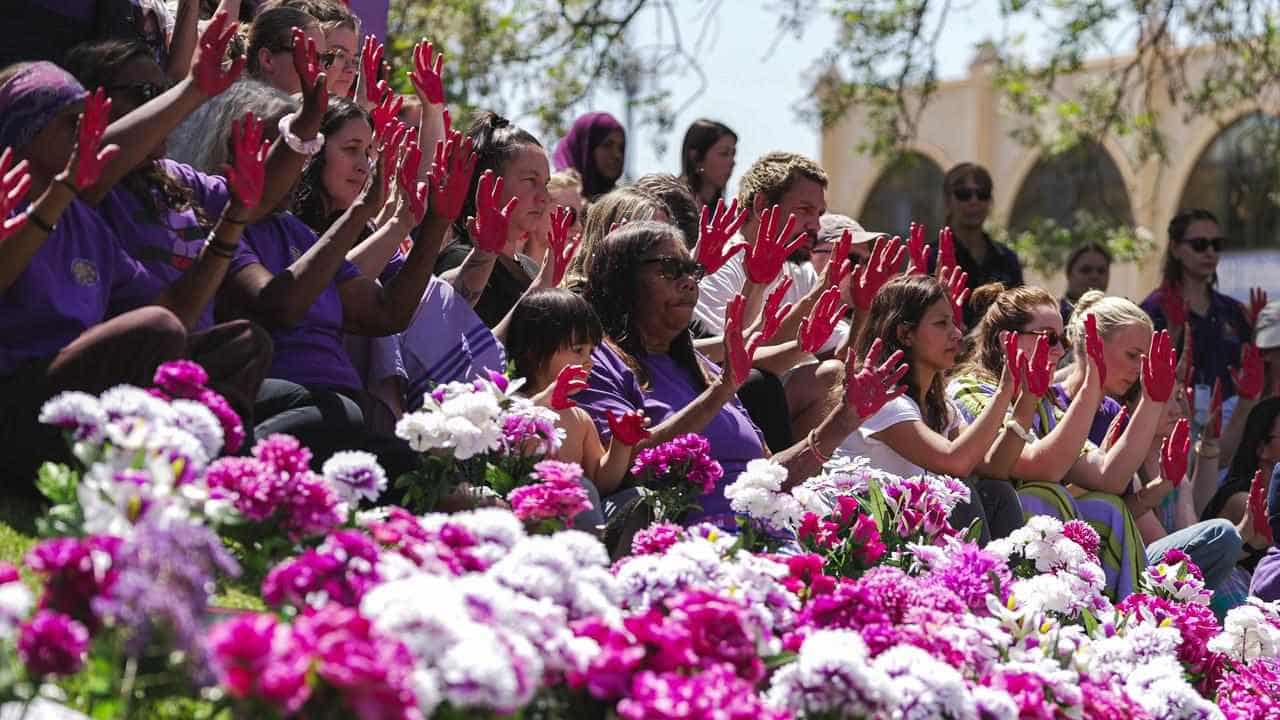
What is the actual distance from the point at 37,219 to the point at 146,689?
1.35m

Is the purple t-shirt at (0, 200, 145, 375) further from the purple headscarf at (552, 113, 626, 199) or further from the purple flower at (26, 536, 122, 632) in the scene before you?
the purple headscarf at (552, 113, 626, 199)

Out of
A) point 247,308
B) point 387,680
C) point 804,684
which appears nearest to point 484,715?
point 387,680

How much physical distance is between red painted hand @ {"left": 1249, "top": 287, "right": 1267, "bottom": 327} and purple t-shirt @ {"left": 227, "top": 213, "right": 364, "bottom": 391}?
19.5 feet

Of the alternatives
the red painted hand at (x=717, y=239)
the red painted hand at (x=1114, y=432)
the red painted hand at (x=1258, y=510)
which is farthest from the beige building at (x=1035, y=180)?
the red painted hand at (x=717, y=239)

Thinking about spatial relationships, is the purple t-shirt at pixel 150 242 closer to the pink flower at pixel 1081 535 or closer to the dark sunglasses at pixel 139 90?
the dark sunglasses at pixel 139 90

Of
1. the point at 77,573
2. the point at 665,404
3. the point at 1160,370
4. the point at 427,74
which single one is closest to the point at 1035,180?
the point at 1160,370

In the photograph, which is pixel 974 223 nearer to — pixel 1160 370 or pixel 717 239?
pixel 1160 370

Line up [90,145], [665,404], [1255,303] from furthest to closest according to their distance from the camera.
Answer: [1255,303]
[665,404]
[90,145]

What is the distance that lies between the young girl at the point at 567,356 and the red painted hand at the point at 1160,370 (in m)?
2.21

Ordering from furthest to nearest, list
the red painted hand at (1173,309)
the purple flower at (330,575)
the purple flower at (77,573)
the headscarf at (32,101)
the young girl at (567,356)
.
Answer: the red painted hand at (1173,309) < the young girl at (567,356) < the headscarf at (32,101) < the purple flower at (330,575) < the purple flower at (77,573)

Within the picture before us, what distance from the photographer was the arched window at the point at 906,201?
33781 millimetres

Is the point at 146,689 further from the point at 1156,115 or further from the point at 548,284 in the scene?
the point at 1156,115

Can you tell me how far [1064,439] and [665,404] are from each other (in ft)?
5.45

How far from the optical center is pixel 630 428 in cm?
495
